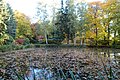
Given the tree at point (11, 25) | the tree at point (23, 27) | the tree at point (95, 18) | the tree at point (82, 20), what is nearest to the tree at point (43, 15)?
the tree at point (23, 27)

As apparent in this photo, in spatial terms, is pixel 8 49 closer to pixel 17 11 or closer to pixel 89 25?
pixel 89 25

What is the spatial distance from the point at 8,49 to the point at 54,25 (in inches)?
488

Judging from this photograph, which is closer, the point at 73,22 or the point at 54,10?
the point at 73,22

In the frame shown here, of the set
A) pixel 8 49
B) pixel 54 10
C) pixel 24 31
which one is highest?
pixel 54 10

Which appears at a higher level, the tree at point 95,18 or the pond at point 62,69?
the tree at point 95,18

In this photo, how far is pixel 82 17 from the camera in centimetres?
2714

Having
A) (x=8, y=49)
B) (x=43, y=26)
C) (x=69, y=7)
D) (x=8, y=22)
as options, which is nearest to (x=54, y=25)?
(x=43, y=26)

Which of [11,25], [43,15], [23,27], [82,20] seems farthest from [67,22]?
[11,25]

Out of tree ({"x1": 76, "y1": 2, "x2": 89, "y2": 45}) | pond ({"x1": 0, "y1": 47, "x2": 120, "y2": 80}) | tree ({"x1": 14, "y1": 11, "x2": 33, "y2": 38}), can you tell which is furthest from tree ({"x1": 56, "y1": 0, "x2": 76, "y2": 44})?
pond ({"x1": 0, "y1": 47, "x2": 120, "y2": 80})

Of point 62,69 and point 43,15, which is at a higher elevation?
point 43,15

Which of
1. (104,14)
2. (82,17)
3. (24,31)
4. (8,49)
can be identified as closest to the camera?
(8,49)

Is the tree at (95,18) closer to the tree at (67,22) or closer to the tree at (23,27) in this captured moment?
the tree at (67,22)

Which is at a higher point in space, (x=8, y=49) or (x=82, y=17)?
(x=82, y=17)

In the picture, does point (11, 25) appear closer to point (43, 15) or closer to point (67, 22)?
point (43, 15)
